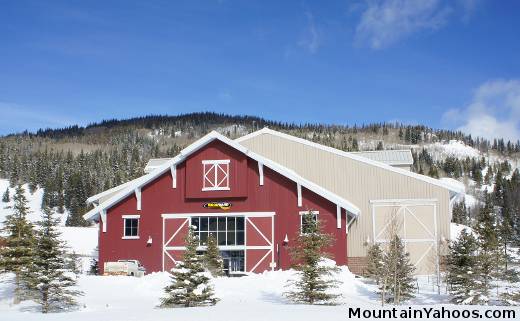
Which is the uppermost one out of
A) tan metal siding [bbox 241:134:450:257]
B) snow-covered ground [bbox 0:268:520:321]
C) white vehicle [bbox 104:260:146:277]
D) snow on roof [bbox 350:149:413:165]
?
snow on roof [bbox 350:149:413:165]

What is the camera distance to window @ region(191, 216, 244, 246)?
31047mm

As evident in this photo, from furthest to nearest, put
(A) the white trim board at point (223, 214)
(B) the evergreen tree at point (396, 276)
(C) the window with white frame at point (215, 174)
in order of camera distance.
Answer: (C) the window with white frame at point (215, 174), (A) the white trim board at point (223, 214), (B) the evergreen tree at point (396, 276)

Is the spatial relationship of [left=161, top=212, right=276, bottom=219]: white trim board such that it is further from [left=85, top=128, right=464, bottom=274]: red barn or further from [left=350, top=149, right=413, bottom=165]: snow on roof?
[left=350, top=149, right=413, bottom=165]: snow on roof

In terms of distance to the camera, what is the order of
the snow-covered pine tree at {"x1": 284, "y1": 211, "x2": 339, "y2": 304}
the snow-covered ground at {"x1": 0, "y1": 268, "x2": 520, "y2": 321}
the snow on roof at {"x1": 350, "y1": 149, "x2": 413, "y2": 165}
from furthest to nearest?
the snow on roof at {"x1": 350, "y1": 149, "x2": 413, "y2": 165} → the snow-covered pine tree at {"x1": 284, "y1": 211, "x2": 339, "y2": 304} → the snow-covered ground at {"x1": 0, "y1": 268, "x2": 520, "y2": 321}

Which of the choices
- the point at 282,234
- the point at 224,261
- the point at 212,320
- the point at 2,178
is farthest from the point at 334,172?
the point at 2,178

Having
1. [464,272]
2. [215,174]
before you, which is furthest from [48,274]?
[215,174]

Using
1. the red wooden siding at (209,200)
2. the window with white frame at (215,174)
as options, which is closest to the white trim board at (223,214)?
the red wooden siding at (209,200)

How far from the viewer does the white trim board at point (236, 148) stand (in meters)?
30.0

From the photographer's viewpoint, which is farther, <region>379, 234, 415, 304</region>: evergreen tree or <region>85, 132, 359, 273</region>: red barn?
<region>85, 132, 359, 273</region>: red barn

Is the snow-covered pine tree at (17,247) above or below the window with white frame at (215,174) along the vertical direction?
below

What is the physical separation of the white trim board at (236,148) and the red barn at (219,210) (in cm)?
5

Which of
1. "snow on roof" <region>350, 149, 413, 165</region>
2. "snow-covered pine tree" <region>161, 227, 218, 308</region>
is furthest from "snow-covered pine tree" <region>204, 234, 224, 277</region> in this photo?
"snow on roof" <region>350, 149, 413, 165</region>

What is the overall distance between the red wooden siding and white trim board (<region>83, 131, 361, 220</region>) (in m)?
0.39

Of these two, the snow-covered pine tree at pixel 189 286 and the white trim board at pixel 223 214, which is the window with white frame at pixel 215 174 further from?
the snow-covered pine tree at pixel 189 286
